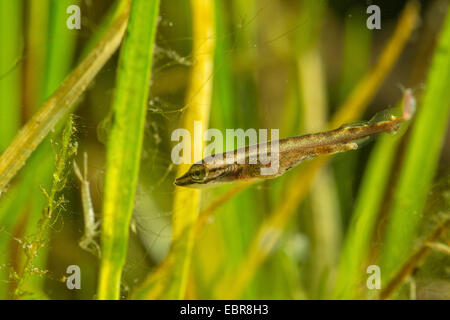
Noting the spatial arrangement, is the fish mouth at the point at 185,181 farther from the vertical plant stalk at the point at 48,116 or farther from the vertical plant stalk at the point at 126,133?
the vertical plant stalk at the point at 48,116

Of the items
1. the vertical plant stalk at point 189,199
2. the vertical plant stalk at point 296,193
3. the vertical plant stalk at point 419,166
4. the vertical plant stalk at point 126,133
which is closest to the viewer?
the vertical plant stalk at point 126,133

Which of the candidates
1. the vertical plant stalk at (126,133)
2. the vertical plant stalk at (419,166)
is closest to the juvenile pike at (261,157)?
the vertical plant stalk at (126,133)

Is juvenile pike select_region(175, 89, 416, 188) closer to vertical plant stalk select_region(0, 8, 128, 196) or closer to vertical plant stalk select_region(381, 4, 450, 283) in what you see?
vertical plant stalk select_region(0, 8, 128, 196)

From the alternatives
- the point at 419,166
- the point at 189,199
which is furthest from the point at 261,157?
the point at 419,166

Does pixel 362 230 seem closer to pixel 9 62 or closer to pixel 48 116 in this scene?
pixel 48 116

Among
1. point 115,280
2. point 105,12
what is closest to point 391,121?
point 115,280

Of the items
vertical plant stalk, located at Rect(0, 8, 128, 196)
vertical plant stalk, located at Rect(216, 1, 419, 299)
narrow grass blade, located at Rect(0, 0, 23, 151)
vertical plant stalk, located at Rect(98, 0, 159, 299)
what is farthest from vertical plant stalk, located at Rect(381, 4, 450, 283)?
narrow grass blade, located at Rect(0, 0, 23, 151)
